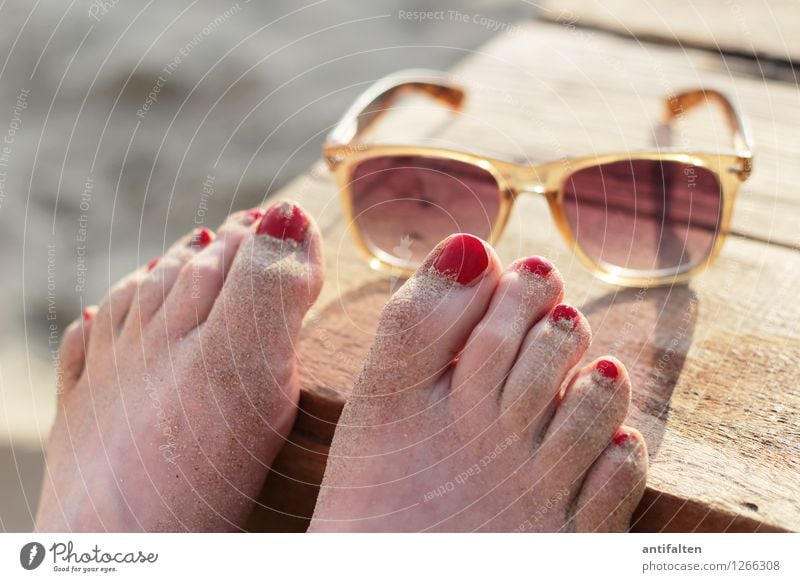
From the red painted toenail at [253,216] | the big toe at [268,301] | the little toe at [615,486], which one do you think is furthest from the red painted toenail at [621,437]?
the red painted toenail at [253,216]

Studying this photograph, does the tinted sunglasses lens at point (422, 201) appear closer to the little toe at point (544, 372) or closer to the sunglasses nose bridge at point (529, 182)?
the sunglasses nose bridge at point (529, 182)

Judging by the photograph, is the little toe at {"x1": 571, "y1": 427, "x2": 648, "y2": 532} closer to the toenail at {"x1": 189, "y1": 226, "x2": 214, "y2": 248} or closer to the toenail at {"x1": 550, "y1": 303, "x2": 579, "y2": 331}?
the toenail at {"x1": 550, "y1": 303, "x2": 579, "y2": 331}

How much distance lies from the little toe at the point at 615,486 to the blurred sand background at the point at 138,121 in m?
0.75

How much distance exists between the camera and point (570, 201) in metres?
0.78

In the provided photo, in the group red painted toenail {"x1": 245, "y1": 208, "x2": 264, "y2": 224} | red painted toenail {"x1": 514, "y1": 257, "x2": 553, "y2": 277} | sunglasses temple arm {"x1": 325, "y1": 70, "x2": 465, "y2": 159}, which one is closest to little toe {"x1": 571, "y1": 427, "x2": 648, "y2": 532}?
red painted toenail {"x1": 514, "y1": 257, "x2": 553, "y2": 277}

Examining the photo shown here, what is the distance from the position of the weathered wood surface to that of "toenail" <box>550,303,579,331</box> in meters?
0.06

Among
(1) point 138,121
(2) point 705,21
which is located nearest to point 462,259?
(2) point 705,21

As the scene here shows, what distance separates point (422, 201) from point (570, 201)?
0.13m

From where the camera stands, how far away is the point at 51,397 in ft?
3.72

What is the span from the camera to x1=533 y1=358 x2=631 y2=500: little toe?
0.57 m

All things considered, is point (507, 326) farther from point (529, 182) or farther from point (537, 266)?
point (529, 182)
